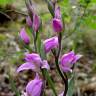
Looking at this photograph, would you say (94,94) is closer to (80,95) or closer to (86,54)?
(80,95)

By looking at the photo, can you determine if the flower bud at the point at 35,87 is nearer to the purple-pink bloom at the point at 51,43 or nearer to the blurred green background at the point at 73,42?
the purple-pink bloom at the point at 51,43

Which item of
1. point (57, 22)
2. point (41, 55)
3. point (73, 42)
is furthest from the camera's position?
point (73, 42)

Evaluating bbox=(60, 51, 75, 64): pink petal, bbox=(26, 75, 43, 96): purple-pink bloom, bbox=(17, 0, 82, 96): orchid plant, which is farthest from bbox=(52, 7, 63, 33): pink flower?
bbox=(26, 75, 43, 96): purple-pink bloom

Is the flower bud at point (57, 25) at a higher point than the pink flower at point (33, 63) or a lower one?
higher

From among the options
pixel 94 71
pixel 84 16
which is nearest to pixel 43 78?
pixel 84 16

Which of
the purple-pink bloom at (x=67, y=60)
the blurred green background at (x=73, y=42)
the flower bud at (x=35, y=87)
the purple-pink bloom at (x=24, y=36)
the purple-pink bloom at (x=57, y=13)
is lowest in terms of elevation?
the blurred green background at (x=73, y=42)

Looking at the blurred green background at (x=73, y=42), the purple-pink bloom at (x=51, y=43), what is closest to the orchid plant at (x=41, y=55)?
the purple-pink bloom at (x=51, y=43)

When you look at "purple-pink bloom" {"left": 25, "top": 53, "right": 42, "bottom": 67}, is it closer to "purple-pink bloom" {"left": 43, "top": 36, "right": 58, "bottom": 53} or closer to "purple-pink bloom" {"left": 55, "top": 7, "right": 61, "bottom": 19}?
"purple-pink bloom" {"left": 43, "top": 36, "right": 58, "bottom": 53}

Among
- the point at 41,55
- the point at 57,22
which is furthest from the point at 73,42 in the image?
Result: the point at 57,22

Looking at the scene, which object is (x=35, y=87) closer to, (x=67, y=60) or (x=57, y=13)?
(x=67, y=60)
